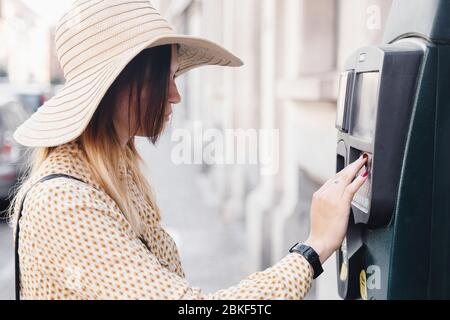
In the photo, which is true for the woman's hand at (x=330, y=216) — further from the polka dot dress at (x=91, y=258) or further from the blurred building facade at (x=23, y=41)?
the blurred building facade at (x=23, y=41)

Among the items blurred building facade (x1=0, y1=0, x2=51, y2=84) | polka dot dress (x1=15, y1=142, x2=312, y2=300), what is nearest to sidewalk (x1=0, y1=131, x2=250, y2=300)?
blurred building facade (x1=0, y1=0, x2=51, y2=84)

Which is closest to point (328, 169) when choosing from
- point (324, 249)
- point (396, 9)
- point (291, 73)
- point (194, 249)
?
point (291, 73)

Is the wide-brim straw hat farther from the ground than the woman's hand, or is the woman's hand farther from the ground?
the wide-brim straw hat

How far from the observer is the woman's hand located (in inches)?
58.1

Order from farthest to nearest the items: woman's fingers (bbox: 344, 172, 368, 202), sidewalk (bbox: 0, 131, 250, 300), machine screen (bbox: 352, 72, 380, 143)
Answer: sidewalk (bbox: 0, 131, 250, 300) < machine screen (bbox: 352, 72, 380, 143) < woman's fingers (bbox: 344, 172, 368, 202)

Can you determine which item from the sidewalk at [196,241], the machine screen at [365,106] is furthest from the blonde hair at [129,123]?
the sidewalk at [196,241]

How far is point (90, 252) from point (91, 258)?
0.04 ft

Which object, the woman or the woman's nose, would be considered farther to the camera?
the woman's nose

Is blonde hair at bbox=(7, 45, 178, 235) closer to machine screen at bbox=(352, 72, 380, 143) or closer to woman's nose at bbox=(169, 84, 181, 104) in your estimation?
woman's nose at bbox=(169, 84, 181, 104)

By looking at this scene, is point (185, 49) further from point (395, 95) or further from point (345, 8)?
point (345, 8)

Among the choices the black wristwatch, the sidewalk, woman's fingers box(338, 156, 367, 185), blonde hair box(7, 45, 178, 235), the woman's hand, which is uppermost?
blonde hair box(7, 45, 178, 235)

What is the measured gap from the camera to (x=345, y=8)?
13.5 ft

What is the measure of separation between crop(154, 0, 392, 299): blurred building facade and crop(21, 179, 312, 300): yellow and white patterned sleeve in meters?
1.95

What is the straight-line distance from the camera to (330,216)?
1.51 meters
